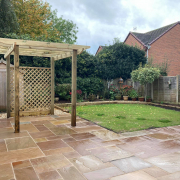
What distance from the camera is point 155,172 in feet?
7.61

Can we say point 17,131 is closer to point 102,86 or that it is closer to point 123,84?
point 102,86

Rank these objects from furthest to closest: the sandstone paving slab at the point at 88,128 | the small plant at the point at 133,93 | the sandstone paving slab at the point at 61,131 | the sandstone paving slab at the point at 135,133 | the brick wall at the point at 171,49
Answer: the brick wall at the point at 171,49 → the small plant at the point at 133,93 → the sandstone paving slab at the point at 88,128 → the sandstone paving slab at the point at 61,131 → the sandstone paving slab at the point at 135,133

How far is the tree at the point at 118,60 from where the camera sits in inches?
456

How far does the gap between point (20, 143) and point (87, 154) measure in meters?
1.36

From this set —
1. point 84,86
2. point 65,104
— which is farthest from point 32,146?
point 84,86

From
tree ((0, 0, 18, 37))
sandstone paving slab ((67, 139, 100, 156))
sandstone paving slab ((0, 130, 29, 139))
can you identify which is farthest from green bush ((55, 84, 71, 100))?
sandstone paving slab ((67, 139, 100, 156))

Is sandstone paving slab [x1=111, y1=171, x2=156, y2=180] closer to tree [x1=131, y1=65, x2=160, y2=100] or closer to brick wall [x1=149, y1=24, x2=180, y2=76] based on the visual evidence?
tree [x1=131, y1=65, x2=160, y2=100]

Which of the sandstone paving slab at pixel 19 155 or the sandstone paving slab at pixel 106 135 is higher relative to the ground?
the sandstone paving slab at pixel 106 135

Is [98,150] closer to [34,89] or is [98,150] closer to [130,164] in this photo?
[130,164]

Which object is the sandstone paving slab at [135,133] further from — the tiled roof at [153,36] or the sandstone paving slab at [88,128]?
the tiled roof at [153,36]

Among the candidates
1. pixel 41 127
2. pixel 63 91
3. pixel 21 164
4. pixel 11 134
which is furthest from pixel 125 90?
pixel 21 164

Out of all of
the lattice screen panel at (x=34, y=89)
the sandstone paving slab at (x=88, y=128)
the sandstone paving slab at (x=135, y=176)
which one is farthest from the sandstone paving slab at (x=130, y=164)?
the lattice screen panel at (x=34, y=89)

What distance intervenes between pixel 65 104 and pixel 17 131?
14.7 ft

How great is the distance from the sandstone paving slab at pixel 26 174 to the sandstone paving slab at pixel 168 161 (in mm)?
1643
